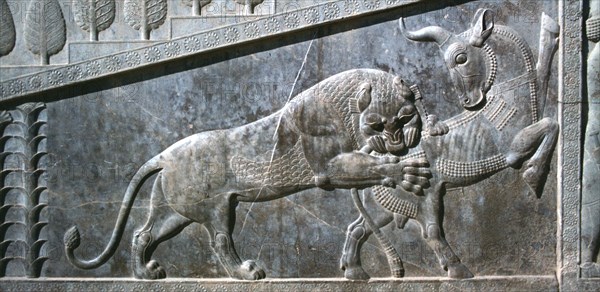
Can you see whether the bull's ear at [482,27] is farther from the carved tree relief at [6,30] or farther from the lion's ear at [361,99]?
the carved tree relief at [6,30]

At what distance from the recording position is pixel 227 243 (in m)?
7.36

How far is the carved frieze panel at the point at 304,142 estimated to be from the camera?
23.5 feet

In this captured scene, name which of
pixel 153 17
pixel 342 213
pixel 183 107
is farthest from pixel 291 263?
pixel 153 17

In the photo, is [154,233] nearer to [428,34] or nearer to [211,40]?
[211,40]

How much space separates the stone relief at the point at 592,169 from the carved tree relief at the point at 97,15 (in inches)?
168

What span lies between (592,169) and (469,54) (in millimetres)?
1513

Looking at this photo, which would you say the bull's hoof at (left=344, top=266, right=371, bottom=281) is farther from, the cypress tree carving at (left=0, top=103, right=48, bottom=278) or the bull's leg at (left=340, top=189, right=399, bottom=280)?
the cypress tree carving at (left=0, top=103, right=48, bottom=278)

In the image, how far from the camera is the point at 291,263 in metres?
7.40

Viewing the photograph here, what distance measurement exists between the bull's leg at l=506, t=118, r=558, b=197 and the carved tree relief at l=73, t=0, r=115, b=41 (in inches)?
150

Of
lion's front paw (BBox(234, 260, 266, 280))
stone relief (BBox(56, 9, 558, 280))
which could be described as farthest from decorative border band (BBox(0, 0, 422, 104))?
lion's front paw (BBox(234, 260, 266, 280))

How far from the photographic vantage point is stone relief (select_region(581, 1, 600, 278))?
717 centimetres

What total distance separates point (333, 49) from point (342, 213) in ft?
4.88

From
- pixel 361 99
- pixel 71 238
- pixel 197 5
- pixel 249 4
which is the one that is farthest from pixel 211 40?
pixel 71 238

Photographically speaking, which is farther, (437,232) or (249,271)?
(249,271)
